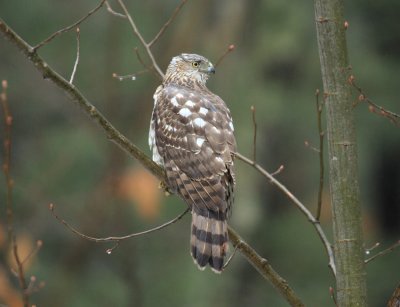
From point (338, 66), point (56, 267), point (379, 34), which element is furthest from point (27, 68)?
→ point (338, 66)

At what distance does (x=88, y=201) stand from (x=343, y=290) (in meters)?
4.94

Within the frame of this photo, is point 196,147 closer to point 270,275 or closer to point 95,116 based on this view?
point 95,116

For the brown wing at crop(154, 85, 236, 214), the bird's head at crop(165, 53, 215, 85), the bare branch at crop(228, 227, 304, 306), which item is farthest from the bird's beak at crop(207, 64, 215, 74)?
the bare branch at crop(228, 227, 304, 306)

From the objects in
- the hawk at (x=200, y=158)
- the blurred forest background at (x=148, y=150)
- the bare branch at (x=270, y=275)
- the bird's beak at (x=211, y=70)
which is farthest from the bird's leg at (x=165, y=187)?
the blurred forest background at (x=148, y=150)

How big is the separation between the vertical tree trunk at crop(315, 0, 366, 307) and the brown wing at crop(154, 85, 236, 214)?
839 millimetres

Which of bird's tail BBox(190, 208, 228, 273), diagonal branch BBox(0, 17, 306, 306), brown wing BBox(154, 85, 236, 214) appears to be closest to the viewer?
diagonal branch BBox(0, 17, 306, 306)

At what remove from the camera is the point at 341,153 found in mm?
3537

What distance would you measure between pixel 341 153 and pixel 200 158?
1071mm

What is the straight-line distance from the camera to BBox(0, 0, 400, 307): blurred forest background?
8.10 m

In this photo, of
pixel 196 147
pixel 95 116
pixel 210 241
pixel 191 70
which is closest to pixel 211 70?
pixel 191 70

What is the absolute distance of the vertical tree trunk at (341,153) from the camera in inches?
137

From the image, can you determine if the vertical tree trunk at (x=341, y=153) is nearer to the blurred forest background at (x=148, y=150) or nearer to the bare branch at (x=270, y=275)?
the bare branch at (x=270, y=275)

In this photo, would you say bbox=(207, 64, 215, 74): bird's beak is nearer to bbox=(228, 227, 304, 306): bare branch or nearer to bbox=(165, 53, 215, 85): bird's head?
bbox=(165, 53, 215, 85): bird's head

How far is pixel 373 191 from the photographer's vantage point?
1354 cm
